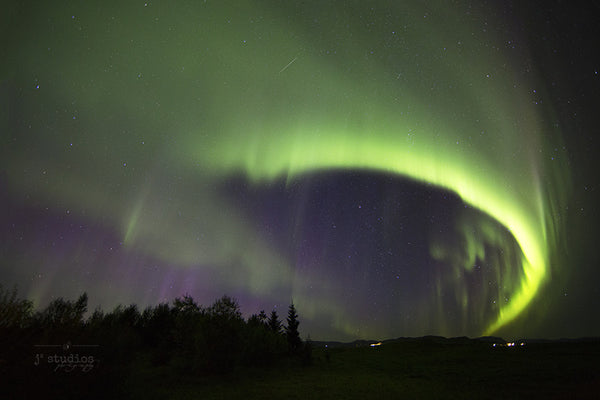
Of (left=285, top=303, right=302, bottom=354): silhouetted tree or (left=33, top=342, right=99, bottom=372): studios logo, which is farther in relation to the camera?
(left=285, top=303, right=302, bottom=354): silhouetted tree

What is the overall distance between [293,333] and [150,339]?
57.3 ft

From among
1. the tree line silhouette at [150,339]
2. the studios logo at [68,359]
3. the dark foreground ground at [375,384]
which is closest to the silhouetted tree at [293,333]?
the tree line silhouette at [150,339]

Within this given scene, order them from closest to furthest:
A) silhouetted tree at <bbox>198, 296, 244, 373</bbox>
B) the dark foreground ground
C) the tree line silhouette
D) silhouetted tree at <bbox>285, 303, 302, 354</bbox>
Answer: the tree line silhouette < the dark foreground ground < silhouetted tree at <bbox>198, 296, 244, 373</bbox> < silhouetted tree at <bbox>285, 303, 302, 354</bbox>

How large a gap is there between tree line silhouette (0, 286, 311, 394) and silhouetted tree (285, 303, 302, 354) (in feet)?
0.14

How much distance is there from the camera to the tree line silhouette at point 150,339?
6602 mm

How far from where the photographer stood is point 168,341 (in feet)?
82.5

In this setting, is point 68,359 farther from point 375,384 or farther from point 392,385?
point 392,385

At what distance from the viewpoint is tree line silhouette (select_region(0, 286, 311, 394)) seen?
6602 millimetres

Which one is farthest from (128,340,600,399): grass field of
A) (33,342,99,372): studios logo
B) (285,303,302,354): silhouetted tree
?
(285,303,302,354): silhouetted tree

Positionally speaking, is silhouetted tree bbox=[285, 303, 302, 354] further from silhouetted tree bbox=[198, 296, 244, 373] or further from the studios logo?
the studios logo

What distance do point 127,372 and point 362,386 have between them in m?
12.1

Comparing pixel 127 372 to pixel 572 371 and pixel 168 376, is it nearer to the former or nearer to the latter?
pixel 168 376

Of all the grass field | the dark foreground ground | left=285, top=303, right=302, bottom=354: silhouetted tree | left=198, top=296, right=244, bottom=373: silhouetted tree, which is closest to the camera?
the dark foreground ground

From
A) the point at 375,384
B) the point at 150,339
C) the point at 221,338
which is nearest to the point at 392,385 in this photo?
the point at 375,384
